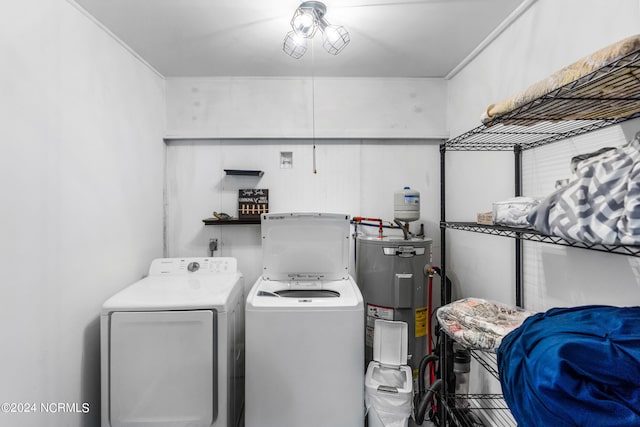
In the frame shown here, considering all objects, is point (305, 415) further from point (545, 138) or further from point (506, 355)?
point (545, 138)

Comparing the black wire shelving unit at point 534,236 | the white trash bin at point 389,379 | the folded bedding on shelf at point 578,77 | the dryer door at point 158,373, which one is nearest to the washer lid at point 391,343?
the white trash bin at point 389,379

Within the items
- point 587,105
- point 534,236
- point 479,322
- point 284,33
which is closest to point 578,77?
point 587,105

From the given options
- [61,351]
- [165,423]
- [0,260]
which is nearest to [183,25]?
[0,260]

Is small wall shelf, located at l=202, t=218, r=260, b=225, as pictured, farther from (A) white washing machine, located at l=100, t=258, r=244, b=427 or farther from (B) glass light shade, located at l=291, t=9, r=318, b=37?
(B) glass light shade, located at l=291, t=9, r=318, b=37

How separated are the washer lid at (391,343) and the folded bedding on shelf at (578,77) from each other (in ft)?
4.34

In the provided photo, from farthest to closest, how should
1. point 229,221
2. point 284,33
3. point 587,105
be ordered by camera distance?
point 229,221 → point 284,33 → point 587,105

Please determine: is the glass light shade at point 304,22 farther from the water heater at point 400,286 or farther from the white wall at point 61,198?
the water heater at point 400,286

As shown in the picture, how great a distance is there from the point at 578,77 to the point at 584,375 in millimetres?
753

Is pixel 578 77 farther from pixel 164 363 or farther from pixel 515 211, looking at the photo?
pixel 164 363

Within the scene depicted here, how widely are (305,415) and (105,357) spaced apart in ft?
3.59

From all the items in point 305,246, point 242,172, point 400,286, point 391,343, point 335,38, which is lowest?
point 391,343

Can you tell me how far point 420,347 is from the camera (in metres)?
2.05

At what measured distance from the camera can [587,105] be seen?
994 mm

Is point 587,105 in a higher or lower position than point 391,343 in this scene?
higher
